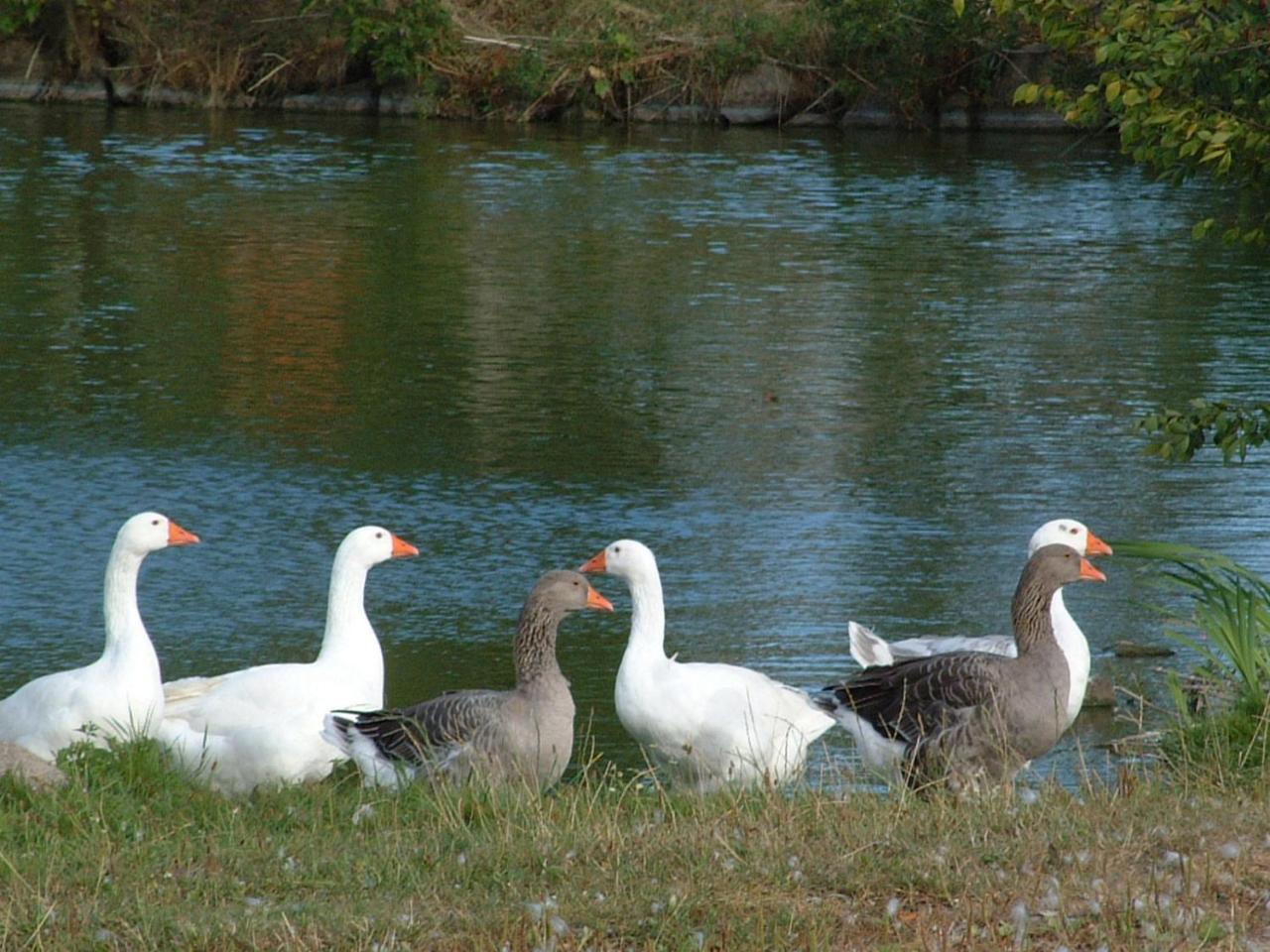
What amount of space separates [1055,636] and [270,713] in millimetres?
3257

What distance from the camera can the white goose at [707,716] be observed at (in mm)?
8062

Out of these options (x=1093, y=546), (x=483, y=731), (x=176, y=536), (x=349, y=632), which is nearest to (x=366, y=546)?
(x=349, y=632)

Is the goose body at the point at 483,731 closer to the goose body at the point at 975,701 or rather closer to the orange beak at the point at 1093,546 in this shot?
the goose body at the point at 975,701

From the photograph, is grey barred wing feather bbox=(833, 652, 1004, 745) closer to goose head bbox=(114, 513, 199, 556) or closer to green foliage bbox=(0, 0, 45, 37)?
goose head bbox=(114, 513, 199, 556)

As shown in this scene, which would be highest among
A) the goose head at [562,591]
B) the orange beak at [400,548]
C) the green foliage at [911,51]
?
the green foliage at [911,51]

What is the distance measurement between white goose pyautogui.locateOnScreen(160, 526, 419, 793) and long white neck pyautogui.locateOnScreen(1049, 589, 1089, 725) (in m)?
2.92

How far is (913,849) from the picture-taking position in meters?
5.26

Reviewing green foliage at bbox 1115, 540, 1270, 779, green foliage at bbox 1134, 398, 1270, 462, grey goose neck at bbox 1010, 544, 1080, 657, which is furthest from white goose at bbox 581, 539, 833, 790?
green foliage at bbox 1134, 398, 1270, 462

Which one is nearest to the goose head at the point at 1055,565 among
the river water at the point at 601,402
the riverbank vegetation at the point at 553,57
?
the river water at the point at 601,402

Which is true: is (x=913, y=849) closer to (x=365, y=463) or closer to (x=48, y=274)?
(x=365, y=463)

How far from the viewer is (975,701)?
25.0 feet

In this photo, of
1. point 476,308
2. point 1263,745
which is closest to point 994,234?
point 476,308

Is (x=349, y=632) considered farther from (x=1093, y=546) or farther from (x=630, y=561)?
(x=1093, y=546)

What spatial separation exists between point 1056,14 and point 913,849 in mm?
3911
